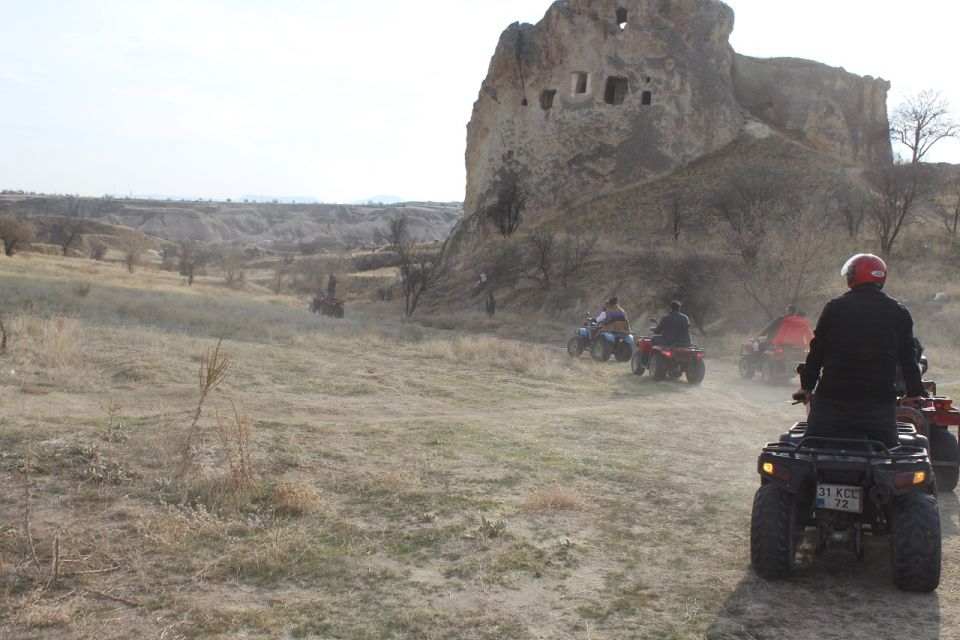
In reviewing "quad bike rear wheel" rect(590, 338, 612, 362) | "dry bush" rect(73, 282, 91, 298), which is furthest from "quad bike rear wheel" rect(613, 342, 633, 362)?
"dry bush" rect(73, 282, 91, 298)

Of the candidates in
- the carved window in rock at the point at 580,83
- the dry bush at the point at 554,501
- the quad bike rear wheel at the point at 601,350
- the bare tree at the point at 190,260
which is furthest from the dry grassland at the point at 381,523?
the carved window in rock at the point at 580,83

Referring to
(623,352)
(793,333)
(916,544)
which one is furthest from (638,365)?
(916,544)

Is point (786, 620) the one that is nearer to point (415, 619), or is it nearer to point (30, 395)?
point (415, 619)

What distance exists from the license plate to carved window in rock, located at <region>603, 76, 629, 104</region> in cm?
4915

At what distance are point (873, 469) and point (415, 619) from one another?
293cm

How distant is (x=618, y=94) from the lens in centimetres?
5216

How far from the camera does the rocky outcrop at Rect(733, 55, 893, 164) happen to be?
180 ft

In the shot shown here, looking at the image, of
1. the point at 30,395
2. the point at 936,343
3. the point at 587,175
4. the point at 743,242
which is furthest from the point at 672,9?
the point at 30,395

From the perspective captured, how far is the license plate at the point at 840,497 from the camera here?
16.7ft

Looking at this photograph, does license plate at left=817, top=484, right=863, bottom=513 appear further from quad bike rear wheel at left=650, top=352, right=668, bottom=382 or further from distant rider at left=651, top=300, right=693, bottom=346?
distant rider at left=651, top=300, right=693, bottom=346

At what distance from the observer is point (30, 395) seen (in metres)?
10.1

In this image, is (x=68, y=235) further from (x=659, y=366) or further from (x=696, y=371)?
(x=696, y=371)

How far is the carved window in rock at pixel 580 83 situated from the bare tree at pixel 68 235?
4242cm

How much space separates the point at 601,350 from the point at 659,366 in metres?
3.62
